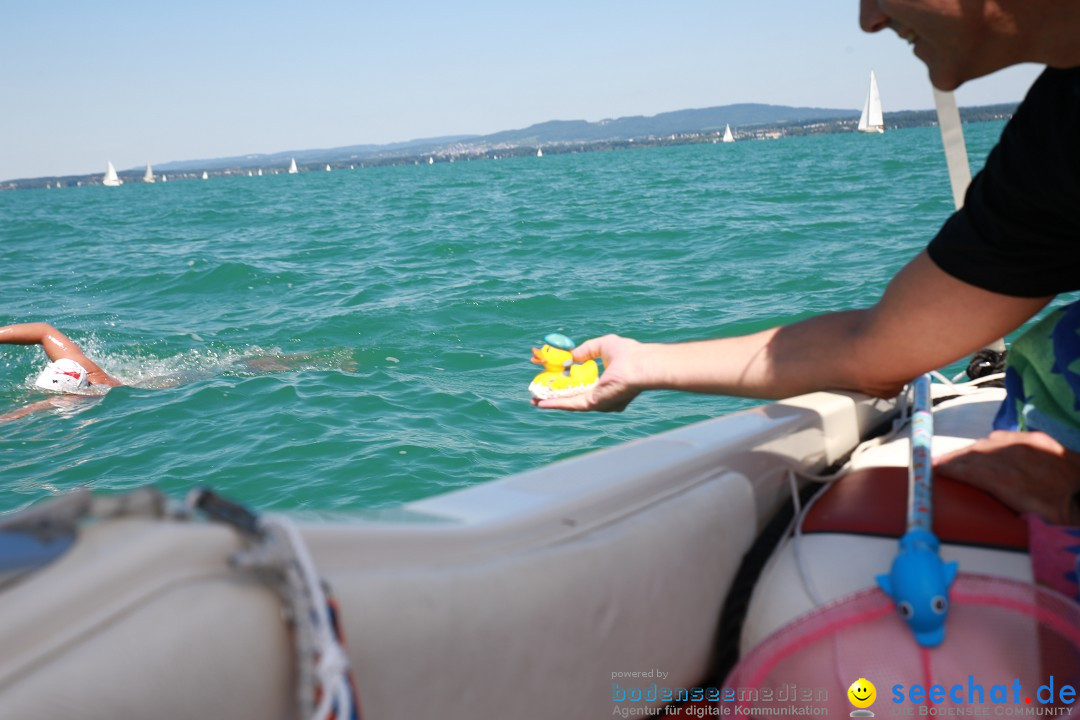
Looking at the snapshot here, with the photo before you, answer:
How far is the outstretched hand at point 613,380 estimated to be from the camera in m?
1.61

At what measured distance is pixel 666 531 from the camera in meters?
1.15

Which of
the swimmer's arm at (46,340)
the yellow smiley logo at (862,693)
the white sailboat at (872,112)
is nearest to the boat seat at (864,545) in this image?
the yellow smiley logo at (862,693)

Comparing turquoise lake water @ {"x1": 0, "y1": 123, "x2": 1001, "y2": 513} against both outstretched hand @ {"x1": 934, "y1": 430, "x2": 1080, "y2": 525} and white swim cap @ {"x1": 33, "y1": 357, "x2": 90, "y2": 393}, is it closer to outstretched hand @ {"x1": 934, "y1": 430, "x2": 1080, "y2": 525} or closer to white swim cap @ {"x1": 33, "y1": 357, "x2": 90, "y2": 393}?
white swim cap @ {"x1": 33, "y1": 357, "x2": 90, "y2": 393}

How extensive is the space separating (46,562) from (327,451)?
4425 mm

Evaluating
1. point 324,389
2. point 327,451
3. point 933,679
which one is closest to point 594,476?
point 933,679

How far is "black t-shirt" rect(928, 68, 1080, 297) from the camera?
107 centimetres

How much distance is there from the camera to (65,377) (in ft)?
20.1

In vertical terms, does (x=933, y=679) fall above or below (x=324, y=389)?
above

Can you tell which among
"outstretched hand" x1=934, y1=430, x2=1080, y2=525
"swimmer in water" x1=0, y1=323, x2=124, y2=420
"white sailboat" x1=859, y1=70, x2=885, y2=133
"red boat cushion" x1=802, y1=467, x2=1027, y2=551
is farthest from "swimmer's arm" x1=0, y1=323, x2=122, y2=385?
"white sailboat" x1=859, y1=70, x2=885, y2=133

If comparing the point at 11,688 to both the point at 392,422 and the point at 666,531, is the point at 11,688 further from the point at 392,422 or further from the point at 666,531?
the point at 392,422

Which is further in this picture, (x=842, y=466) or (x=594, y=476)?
(x=842, y=466)

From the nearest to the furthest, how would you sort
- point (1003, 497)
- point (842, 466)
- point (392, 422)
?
point (1003, 497) → point (842, 466) → point (392, 422)

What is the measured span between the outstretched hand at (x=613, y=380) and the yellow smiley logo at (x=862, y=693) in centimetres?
65

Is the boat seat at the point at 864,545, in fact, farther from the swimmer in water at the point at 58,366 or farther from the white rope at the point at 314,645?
the swimmer in water at the point at 58,366
